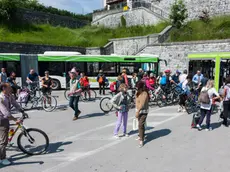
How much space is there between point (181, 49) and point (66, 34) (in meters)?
17.1

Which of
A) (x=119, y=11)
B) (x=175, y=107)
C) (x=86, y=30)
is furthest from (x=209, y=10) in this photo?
(x=175, y=107)

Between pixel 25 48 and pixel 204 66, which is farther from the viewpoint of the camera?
pixel 25 48

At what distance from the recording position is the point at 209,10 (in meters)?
27.5

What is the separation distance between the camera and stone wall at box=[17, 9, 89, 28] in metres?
28.4

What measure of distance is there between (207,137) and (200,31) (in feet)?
60.9

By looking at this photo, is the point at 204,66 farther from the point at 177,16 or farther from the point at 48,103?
the point at 177,16

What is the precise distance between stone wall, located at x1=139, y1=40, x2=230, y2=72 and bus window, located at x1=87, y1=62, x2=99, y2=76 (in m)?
7.73

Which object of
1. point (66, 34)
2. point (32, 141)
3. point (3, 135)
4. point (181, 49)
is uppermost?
point (66, 34)

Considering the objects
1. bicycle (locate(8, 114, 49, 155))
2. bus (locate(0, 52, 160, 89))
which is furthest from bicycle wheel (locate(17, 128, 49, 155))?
bus (locate(0, 52, 160, 89))

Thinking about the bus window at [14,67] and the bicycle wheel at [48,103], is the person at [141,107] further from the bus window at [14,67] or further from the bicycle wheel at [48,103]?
the bus window at [14,67]

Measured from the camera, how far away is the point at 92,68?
1645 centimetres

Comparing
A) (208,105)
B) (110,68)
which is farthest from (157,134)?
(110,68)

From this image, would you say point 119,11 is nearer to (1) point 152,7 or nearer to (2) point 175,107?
(1) point 152,7

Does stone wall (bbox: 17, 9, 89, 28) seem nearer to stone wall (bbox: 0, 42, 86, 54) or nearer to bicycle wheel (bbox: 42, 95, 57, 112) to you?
stone wall (bbox: 0, 42, 86, 54)
